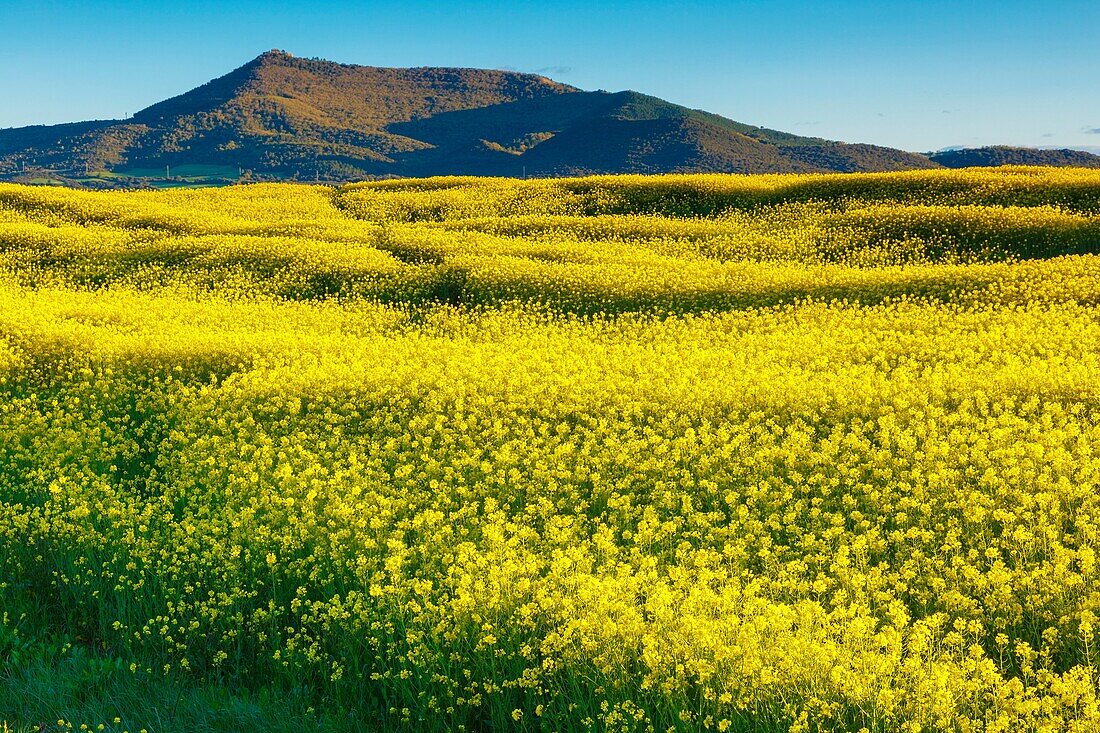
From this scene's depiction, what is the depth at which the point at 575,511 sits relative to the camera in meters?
9.11

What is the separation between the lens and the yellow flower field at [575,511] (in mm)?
6297

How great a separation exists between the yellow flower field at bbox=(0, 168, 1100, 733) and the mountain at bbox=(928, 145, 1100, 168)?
6195 inches

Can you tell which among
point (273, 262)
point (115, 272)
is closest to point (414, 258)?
point (273, 262)

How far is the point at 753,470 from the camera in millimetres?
9641

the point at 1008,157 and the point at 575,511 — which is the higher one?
the point at 1008,157

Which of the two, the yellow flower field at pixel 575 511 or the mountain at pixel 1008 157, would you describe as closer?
the yellow flower field at pixel 575 511

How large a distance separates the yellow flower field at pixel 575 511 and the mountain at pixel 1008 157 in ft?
516

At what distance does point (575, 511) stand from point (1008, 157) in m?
195

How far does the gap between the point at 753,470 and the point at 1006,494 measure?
2.62 meters

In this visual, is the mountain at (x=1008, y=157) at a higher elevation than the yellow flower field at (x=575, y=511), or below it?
higher

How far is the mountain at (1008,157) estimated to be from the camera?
16088cm

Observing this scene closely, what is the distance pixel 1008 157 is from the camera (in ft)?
565

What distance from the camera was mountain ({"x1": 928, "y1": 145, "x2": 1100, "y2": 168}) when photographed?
160875mm

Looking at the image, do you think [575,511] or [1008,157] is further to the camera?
[1008,157]
